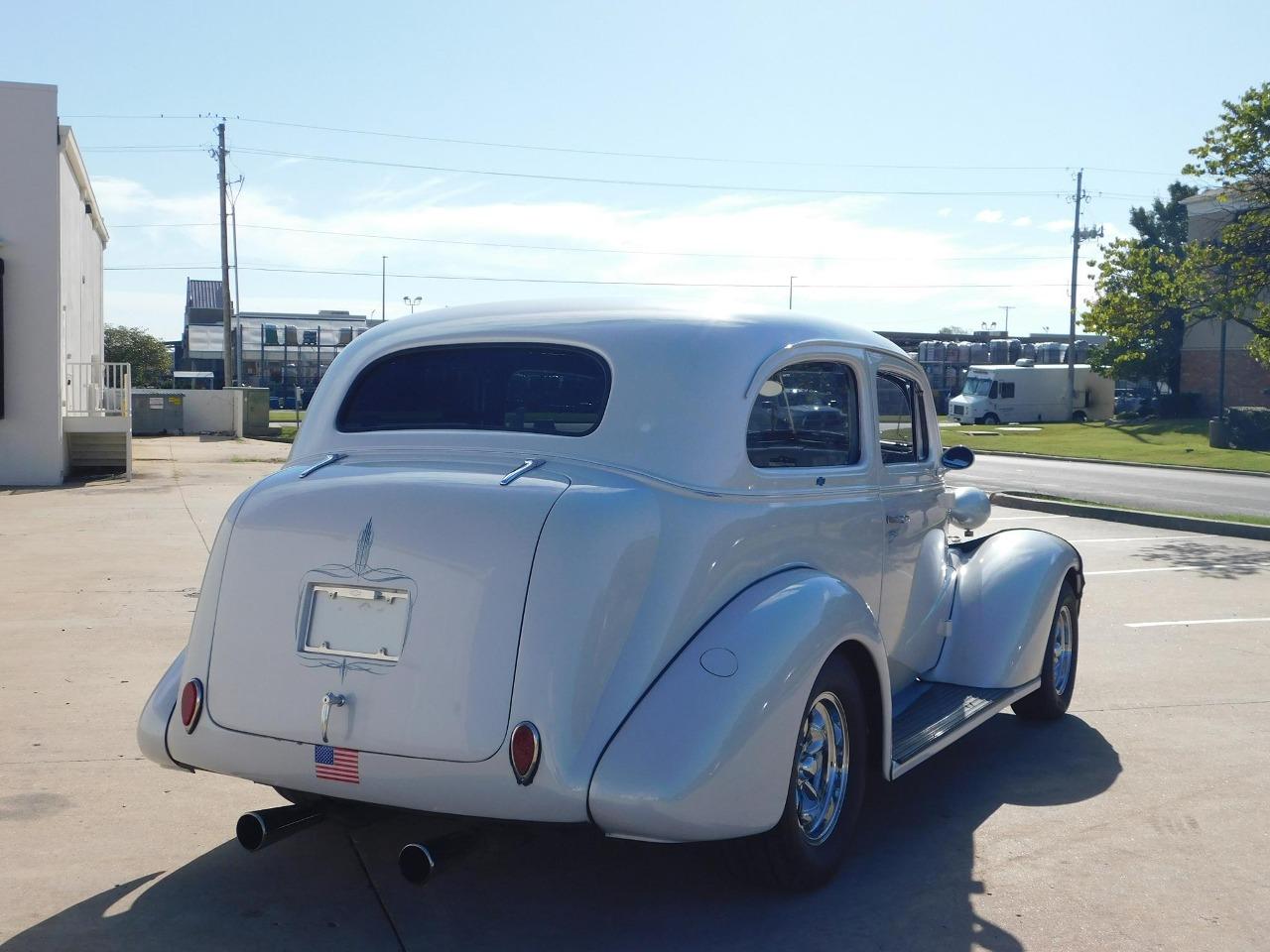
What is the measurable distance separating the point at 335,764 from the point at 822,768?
5.16ft

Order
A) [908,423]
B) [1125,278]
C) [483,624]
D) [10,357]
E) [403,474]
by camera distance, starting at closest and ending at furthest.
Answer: [483,624], [403,474], [908,423], [10,357], [1125,278]

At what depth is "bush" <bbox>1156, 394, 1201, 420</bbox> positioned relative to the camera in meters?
50.7

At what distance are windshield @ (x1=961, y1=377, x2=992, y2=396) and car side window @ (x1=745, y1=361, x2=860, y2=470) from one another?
51.8 metres

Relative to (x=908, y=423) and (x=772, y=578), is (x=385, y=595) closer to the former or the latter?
(x=772, y=578)

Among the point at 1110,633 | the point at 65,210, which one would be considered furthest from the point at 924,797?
the point at 65,210

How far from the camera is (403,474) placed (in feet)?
13.4

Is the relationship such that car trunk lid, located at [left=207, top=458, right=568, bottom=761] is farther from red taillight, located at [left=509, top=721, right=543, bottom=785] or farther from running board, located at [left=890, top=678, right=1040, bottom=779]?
running board, located at [left=890, top=678, right=1040, bottom=779]

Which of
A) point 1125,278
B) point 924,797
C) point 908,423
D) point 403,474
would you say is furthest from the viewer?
point 1125,278

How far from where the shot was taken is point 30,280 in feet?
68.1

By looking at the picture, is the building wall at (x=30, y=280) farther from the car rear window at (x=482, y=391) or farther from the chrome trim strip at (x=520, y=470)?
the chrome trim strip at (x=520, y=470)

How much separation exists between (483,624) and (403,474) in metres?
0.63

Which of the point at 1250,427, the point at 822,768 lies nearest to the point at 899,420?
the point at 822,768

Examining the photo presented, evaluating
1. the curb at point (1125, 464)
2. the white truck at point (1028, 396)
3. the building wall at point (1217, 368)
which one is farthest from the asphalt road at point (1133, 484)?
the white truck at point (1028, 396)

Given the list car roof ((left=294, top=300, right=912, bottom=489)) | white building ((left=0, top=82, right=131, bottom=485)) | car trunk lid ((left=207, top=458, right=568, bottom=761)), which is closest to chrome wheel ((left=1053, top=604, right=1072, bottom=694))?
car roof ((left=294, top=300, right=912, bottom=489))
